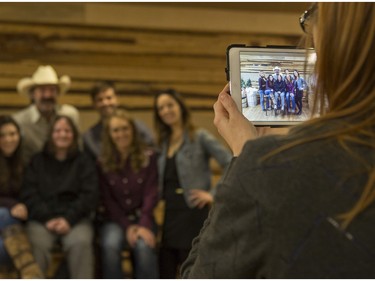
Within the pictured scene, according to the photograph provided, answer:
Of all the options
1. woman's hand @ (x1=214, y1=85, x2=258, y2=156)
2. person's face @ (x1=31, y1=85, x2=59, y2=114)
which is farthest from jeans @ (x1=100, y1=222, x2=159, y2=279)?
woman's hand @ (x1=214, y1=85, x2=258, y2=156)

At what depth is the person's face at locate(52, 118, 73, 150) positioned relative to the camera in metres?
4.26

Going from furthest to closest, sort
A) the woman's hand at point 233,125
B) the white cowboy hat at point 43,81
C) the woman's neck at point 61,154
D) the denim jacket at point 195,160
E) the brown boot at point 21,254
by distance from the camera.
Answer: the white cowboy hat at point 43,81 < the woman's neck at point 61,154 < the denim jacket at point 195,160 < the brown boot at point 21,254 < the woman's hand at point 233,125

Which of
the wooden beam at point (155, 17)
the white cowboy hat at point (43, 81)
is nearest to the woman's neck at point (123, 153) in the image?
the white cowboy hat at point (43, 81)

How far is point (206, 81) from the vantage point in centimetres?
673

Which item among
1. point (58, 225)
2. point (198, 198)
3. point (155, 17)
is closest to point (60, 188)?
point (58, 225)

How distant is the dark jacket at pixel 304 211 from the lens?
0.75 meters

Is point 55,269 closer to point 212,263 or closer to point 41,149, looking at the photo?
point 41,149

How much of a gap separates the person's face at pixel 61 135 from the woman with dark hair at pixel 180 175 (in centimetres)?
56

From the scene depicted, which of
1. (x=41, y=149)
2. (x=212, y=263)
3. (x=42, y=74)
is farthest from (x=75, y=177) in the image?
(x=212, y=263)

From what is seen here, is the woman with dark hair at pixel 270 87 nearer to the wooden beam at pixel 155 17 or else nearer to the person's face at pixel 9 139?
the person's face at pixel 9 139

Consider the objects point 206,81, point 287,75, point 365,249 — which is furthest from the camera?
point 206,81

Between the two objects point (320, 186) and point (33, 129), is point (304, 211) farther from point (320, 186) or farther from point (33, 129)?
point (33, 129)

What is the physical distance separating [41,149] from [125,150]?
0.55m

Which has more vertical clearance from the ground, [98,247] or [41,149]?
[41,149]
